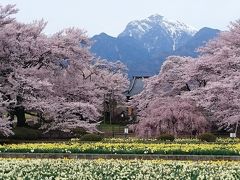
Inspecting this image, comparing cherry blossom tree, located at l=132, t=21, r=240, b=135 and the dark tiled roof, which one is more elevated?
the dark tiled roof

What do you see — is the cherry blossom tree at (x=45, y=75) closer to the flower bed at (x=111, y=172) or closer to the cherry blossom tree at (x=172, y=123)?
the cherry blossom tree at (x=172, y=123)

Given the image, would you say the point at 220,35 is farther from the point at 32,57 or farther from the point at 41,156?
the point at 41,156

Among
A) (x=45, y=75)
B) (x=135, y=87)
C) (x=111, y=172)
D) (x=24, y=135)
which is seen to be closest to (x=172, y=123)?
(x=24, y=135)

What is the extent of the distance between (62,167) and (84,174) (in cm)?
222

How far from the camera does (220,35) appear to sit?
46875mm

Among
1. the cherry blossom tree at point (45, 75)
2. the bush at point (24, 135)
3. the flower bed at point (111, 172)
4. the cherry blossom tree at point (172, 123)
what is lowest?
the flower bed at point (111, 172)

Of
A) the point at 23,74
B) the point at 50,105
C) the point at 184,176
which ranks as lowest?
the point at 184,176

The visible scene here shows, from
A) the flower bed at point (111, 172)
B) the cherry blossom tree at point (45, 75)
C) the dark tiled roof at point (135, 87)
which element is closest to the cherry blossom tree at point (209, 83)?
the cherry blossom tree at point (45, 75)

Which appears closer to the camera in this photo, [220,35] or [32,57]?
[32,57]

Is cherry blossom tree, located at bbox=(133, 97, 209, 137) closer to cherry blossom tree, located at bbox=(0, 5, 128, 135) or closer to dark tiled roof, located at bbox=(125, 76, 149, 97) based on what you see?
cherry blossom tree, located at bbox=(0, 5, 128, 135)

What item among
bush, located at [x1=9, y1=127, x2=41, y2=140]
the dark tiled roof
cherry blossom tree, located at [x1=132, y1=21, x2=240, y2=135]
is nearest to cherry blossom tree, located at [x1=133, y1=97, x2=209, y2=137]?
cherry blossom tree, located at [x1=132, y1=21, x2=240, y2=135]

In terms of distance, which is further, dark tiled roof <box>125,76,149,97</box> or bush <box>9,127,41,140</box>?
dark tiled roof <box>125,76,149,97</box>

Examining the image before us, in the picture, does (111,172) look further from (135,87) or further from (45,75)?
(135,87)

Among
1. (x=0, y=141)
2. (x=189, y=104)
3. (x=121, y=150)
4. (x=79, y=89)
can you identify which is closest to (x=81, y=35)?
(x=79, y=89)
